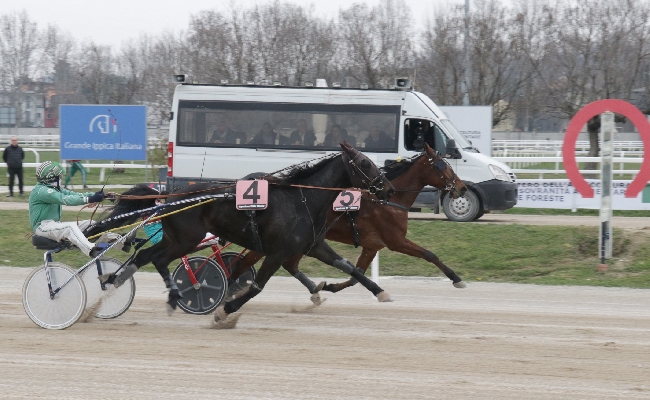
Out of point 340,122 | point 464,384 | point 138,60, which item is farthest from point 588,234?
point 138,60

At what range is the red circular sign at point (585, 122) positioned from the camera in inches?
505

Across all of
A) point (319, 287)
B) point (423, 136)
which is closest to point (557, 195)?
point (423, 136)

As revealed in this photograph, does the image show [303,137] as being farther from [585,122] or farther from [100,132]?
[100,132]

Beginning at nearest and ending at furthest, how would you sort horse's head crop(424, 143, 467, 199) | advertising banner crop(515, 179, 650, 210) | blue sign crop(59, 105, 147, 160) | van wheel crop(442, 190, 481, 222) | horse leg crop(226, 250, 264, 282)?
horse leg crop(226, 250, 264, 282)
horse's head crop(424, 143, 467, 199)
van wheel crop(442, 190, 481, 222)
advertising banner crop(515, 179, 650, 210)
blue sign crop(59, 105, 147, 160)

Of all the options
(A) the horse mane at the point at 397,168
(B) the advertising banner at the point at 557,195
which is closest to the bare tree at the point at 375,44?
(B) the advertising banner at the point at 557,195

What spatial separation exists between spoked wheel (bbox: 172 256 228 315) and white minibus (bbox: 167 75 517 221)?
7.88 m

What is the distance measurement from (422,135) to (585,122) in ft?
12.7

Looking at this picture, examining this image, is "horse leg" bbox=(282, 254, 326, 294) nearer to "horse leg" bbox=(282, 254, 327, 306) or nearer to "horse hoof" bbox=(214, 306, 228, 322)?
"horse leg" bbox=(282, 254, 327, 306)

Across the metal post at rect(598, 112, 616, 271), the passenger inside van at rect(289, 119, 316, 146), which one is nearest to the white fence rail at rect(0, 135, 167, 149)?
the passenger inside van at rect(289, 119, 316, 146)

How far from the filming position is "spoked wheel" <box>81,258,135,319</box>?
8602 millimetres

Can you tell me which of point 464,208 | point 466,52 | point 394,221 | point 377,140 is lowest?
point 464,208

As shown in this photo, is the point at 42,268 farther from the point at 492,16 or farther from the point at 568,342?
the point at 492,16

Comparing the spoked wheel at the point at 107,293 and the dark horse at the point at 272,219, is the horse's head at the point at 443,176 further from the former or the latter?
the spoked wheel at the point at 107,293

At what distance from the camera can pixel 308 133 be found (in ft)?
55.8
